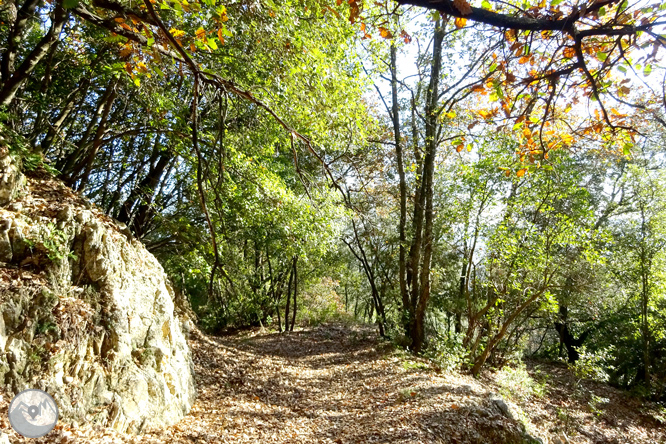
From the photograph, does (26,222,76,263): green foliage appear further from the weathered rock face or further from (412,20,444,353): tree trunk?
(412,20,444,353): tree trunk

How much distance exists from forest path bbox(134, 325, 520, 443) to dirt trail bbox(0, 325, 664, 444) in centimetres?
2

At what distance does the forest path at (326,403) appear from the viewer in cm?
508

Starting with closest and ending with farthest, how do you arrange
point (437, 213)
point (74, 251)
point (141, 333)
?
point (74, 251)
point (141, 333)
point (437, 213)

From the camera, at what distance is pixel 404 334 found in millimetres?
10469

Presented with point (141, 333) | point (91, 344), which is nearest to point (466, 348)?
point (141, 333)

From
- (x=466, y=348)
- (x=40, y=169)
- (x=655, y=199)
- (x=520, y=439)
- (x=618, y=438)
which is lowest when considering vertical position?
(x=618, y=438)

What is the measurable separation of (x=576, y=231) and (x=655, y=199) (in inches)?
228

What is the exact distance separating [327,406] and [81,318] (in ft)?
14.3

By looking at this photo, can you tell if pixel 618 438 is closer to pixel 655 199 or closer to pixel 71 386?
pixel 655 199

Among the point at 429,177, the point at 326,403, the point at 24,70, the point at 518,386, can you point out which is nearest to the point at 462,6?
the point at 24,70

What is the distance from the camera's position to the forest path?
5078 mm

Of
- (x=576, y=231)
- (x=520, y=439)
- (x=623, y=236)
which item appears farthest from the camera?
(x=623, y=236)

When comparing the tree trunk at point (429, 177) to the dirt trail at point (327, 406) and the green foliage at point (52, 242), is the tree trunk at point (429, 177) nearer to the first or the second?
the dirt trail at point (327, 406)

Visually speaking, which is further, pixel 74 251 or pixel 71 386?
pixel 74 251
